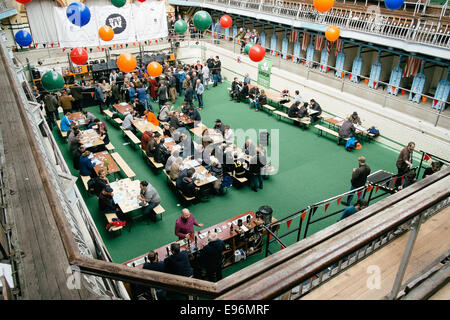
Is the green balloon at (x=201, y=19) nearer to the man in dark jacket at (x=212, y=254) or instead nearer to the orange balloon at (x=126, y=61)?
the orange balloon at (x=126, y=61)

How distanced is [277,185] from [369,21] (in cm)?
903

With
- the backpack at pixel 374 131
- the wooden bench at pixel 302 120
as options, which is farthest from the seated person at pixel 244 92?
the backpack at pixel 374 131

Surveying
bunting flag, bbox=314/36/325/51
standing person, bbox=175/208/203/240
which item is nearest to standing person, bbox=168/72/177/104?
bunting flag, bbox=314/36/325/51

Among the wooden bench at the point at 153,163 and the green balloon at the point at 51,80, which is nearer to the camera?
the green balloon at the point at 51,80

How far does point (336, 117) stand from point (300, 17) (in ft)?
21.0

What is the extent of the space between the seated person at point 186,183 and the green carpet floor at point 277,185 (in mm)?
525

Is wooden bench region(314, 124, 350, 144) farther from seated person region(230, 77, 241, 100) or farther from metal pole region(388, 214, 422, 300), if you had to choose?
metal pole region(388, 214, 422, 300)

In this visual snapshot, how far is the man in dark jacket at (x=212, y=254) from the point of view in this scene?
605cm

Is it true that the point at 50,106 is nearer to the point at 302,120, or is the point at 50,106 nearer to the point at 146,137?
the point at 146,137

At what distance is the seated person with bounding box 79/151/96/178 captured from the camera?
9.45 m

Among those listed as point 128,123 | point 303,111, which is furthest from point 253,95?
point 128,123

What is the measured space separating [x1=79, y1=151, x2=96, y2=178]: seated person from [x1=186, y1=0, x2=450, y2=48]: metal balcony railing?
39.3ft

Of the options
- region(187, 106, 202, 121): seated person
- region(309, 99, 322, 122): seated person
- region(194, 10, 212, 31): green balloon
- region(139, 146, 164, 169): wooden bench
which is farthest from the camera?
region(309, 99, 322, 122): seated person

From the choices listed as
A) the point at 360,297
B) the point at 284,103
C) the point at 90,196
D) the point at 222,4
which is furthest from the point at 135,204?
the point at 222,4
